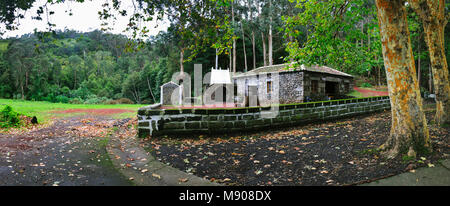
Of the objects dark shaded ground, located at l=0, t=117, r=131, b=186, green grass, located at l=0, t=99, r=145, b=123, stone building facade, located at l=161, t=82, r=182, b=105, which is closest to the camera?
dark shaded ground, located at l=0, t=117, r=131, b=186

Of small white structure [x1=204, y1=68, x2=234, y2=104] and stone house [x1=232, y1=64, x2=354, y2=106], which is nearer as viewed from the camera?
stone house [x1=232, y1=64, x2=354, y2=106]

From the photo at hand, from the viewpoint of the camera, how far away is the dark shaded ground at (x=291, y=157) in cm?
338

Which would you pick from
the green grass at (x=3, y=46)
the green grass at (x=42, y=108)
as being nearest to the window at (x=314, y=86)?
the green grass at (x=42, y=108)

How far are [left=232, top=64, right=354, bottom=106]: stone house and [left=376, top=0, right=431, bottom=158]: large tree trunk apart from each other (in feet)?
34.2

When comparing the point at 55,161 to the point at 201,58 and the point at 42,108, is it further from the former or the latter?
the point at 201,58

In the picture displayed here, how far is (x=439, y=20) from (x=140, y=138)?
9629 millimetres

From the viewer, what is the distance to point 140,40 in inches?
213

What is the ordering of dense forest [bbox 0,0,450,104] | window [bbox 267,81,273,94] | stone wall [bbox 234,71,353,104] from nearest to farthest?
dense forest [bbox 0,0,450,104] → stone wall [bbox 234,71,353,104] → window [bbox 267,81,273,94]

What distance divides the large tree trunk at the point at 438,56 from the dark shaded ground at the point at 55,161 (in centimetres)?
837

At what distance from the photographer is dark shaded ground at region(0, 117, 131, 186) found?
3.31 metres

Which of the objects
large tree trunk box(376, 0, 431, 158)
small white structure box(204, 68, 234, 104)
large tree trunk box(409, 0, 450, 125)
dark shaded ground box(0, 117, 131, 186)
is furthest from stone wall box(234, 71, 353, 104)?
dark shaded ground box(0, 117, 131, 186)

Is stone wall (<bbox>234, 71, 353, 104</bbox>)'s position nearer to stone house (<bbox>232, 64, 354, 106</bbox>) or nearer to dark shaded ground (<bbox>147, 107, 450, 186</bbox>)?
stone house (<bbox>232, 64, 354, 106</bbox>)

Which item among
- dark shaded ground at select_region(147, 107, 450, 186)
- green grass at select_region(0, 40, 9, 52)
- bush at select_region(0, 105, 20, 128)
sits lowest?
dark shaded ground at select_region(147, 107, 450, 186)
